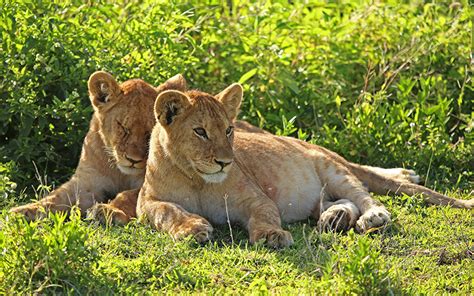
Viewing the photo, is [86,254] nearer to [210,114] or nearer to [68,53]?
[210,114]

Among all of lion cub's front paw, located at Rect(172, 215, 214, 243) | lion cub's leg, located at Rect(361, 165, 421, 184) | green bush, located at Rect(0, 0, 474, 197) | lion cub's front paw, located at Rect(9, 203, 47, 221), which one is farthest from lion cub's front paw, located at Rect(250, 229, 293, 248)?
green bush, located at Rect(0, 0, 474, 197)

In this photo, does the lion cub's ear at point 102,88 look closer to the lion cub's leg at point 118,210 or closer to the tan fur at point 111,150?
the tan fur at point 111,150

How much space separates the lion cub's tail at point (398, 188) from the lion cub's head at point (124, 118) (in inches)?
64.6

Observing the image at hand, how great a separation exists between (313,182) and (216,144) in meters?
1.23

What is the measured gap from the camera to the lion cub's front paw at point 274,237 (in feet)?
19.9

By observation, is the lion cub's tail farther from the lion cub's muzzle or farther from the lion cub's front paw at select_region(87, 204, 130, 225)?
the lion cub's front paw at select_region(87, 204, 130, 225)

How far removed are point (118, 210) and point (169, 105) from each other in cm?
79

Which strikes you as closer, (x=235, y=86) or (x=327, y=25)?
(x=235, y=86)

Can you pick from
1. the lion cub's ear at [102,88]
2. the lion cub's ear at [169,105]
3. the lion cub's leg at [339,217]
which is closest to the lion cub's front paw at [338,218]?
the lion cub's leg at [339,217]

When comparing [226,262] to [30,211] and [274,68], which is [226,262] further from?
[274,68]

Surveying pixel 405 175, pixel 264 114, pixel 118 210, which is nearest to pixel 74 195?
pixel 118 210

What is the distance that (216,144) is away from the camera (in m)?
6.31

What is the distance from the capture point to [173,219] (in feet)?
20.6

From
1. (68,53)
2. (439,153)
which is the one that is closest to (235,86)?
(68,53)
